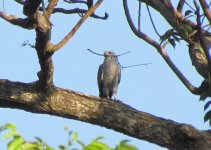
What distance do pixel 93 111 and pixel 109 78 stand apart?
251 inches

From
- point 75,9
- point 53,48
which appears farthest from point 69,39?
point 75,9

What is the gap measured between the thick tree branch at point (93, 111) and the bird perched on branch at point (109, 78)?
6.21 m

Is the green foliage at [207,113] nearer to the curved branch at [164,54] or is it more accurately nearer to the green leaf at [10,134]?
the curved branch at [164,54]

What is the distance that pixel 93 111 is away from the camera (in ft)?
15.2

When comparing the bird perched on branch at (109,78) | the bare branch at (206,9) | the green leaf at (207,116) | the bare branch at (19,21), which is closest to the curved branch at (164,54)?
the green leaf at (207,116)

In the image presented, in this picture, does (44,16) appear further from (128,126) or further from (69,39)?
(128,126)

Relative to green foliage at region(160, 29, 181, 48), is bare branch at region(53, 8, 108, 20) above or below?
above

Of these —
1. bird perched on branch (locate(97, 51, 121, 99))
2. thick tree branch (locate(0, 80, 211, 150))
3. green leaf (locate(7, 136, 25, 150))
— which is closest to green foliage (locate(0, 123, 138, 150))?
green leaf (locate(7, 136, 25, 150))

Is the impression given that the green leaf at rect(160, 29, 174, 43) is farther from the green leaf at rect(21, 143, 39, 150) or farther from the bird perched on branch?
→ the bird perched on branch

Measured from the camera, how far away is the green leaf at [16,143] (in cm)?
294

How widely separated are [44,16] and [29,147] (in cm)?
159

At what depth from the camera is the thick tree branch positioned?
4457 millimetres

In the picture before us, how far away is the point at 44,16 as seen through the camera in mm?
4355

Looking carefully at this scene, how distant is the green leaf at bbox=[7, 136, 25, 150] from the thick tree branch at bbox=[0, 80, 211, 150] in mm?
1599
